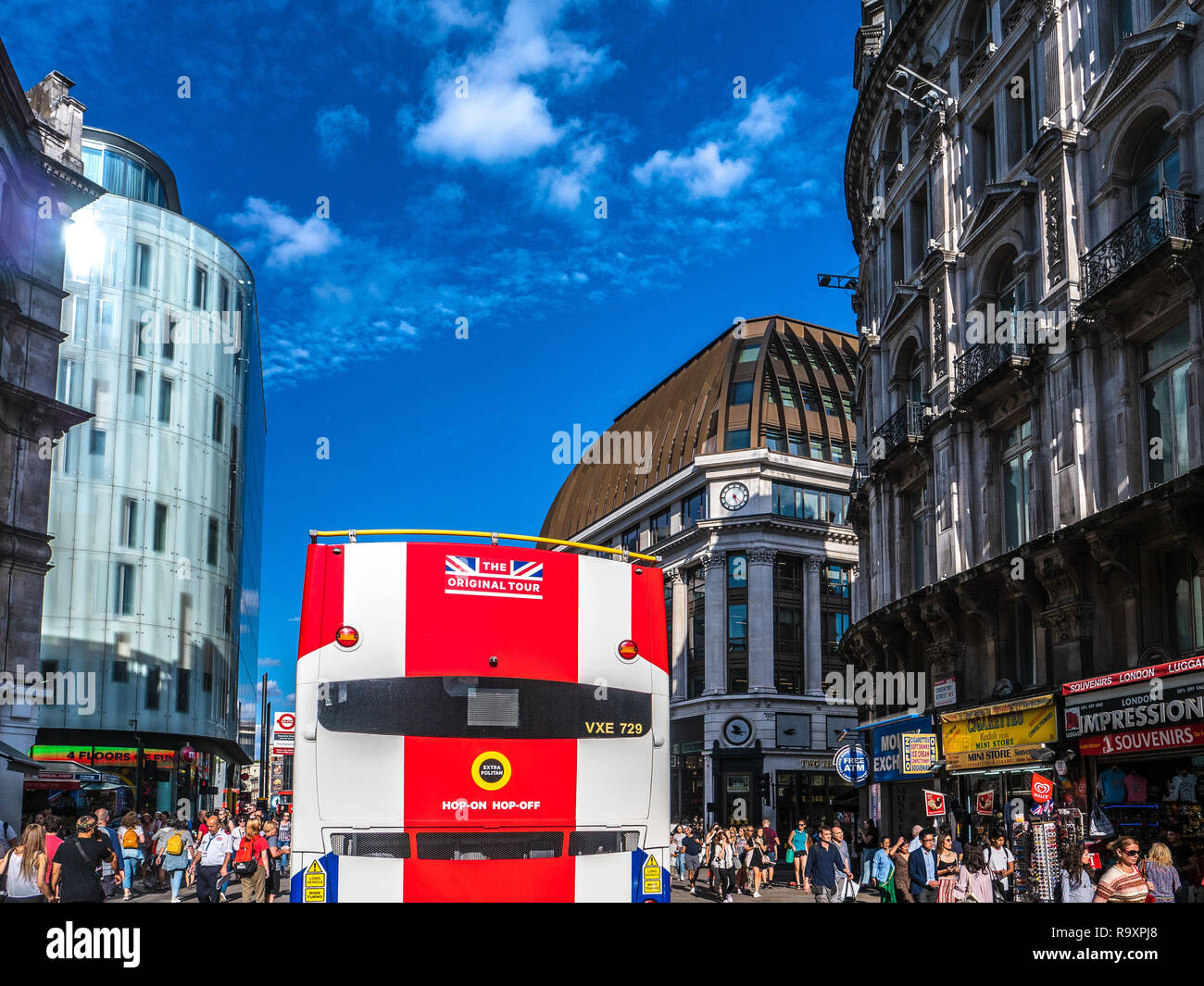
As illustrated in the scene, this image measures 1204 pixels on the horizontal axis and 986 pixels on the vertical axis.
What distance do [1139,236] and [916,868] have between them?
1164 cm

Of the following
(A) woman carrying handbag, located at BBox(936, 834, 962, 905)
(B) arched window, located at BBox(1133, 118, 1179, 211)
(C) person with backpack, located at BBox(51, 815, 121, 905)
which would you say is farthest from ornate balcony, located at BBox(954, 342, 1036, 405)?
(C) person with backpack, located at BBox(51, 815, 121, 905)

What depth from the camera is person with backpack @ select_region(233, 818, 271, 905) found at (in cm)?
1934

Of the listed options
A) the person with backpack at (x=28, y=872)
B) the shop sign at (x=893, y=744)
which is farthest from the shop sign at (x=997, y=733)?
the person with backpack at (x=28, y=872)

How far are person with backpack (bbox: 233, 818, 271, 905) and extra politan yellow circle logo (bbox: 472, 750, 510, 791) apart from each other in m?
10.7

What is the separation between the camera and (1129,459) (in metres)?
21.4

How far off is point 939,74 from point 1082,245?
9.55 metres

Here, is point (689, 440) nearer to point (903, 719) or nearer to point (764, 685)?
point (764, 685)

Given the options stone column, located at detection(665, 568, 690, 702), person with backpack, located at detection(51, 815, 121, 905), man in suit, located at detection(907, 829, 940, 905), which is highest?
stone column, located at detection(665, 568, 690, 702)

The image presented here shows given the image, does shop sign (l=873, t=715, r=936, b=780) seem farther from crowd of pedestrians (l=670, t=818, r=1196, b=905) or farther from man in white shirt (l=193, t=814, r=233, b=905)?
man in white shirt (l=193, t=814, r=233, b=905)

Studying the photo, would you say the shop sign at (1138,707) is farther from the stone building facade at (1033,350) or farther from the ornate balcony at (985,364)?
the ornate balcony at (985,364)

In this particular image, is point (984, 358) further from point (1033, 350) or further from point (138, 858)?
point (138, 858)

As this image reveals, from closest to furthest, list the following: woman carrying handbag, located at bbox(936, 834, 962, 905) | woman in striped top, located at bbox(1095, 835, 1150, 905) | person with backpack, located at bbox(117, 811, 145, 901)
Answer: woman in striped top, located at bbox(1095, 835, 1150, 905)
woman carrying handbag, located at bbox(936, 834, 962, 905)
person with backpack, located at bbox(117, 811, 145, 901)

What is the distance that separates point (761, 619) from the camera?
71188mm
